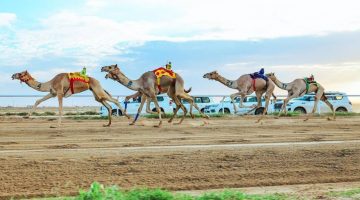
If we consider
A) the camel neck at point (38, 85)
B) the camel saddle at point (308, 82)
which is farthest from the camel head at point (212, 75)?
the camel neck at point (38, 85)

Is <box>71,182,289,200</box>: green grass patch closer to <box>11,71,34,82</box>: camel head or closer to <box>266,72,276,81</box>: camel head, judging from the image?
<box>11,71,34,82</box>: camel head

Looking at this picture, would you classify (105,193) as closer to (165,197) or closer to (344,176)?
(165,197)

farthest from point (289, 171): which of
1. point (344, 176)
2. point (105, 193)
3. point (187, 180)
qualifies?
point (105, 193)

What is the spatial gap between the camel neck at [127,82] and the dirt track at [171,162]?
683 cm

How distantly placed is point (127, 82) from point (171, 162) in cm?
1304


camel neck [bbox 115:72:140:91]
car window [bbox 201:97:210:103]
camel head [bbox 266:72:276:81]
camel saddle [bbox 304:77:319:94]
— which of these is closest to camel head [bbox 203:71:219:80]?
camel head [bbox 266:72:276:81]

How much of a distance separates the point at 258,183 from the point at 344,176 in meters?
1.97

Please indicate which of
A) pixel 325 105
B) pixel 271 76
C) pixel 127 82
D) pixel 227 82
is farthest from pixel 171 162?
pixel 325 105

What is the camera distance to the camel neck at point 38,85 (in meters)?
25.5

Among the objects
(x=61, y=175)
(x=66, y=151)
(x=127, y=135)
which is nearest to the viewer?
(x=61, y=175)

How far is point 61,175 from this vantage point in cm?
1091

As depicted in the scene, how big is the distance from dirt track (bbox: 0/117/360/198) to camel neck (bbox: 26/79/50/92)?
7.57m

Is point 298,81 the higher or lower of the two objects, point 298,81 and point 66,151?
the higher

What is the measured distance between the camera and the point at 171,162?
1231 centimetres
